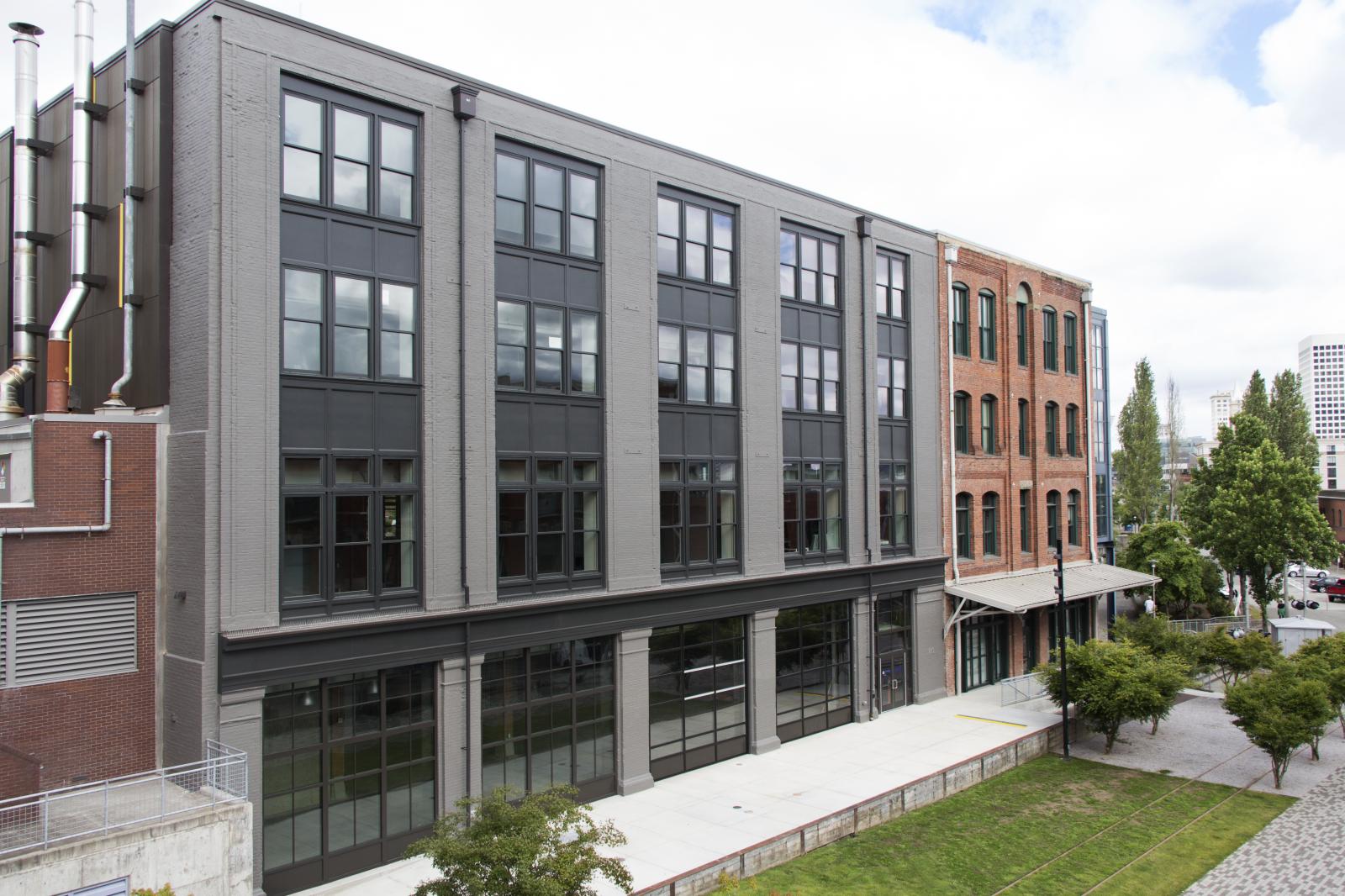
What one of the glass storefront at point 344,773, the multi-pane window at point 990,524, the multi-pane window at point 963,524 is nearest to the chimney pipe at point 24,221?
the glass storefront at point 344,773

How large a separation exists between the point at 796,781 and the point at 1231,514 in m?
36.8

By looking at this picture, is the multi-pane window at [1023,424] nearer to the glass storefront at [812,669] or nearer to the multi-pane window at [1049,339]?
the multi-pane window at [1049,339]

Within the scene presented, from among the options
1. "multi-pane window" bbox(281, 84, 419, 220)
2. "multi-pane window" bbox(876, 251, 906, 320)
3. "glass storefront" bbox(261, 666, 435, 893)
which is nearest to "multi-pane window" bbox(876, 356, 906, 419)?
"multi-pane window" bbox(876, 251, 906, 320)

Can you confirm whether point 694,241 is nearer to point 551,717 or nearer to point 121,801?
point 551,717

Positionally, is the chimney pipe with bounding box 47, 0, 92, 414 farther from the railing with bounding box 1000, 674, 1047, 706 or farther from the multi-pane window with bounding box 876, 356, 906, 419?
the railing with bounding box 1000, 674, 1047, 706

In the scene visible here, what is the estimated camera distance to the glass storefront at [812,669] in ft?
88.1

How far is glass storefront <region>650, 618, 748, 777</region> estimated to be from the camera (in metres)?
23.4

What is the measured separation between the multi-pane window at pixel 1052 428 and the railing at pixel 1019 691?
35.6 feet

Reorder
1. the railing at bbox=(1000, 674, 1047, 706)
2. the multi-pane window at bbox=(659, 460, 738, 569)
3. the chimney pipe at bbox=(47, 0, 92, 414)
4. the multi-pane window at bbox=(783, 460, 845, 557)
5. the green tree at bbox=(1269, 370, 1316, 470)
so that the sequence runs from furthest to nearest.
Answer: the green tree at bbox=(1269, 370, 1316, 470), the railing at bbox=(1000, 674, 1047, 706), the multi-pane window at bbox=(783, 460, 845, 557), the multi-pane window at bbox=(659, 460, 738, 569), the chimney pipe at bbox=(47, 0, 92, 414)

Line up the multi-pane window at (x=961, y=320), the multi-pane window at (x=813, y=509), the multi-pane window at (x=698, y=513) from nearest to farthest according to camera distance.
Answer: the multi-pane window at (x=698, y=513) < the multi-pane window at (x=813, y=509) < the multi-pane window at (x=961, y=320)

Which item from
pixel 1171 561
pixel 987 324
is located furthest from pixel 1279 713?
pixel 1171 561

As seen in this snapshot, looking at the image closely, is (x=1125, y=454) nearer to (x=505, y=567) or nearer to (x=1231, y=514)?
(x=1231, y=514)

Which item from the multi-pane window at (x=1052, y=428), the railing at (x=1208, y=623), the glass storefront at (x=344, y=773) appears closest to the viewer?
the glass storefront at (x=344, y=773)

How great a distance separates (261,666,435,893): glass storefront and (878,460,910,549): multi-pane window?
16666 mm
